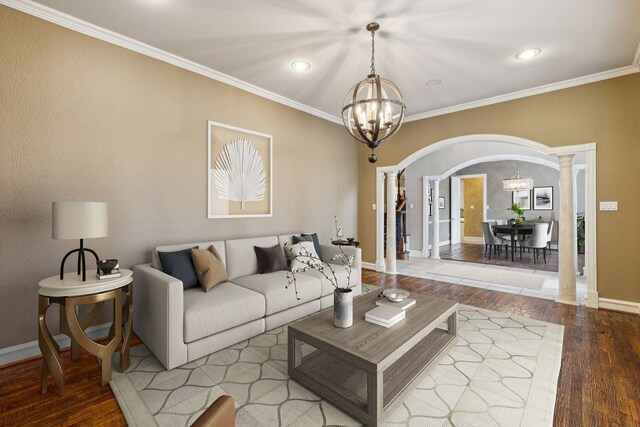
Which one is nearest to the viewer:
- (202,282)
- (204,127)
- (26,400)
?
(26,400)

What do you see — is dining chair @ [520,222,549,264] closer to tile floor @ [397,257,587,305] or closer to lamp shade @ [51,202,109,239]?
tile floor @ [397,257,587,305]

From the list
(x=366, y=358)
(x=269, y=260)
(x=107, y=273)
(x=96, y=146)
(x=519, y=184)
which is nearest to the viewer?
(x=366, y=358)

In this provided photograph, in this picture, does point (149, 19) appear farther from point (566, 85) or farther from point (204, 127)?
point (566, 85)

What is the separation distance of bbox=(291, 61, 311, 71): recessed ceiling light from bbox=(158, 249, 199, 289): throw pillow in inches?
94.5

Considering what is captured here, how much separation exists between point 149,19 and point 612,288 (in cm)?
580

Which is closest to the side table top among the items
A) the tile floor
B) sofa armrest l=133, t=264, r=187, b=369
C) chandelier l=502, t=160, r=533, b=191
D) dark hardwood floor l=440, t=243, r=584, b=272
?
sofa armrest l=133, t=264, r=187, b=369

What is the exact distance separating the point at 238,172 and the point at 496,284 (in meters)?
4.34

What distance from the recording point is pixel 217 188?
3.61 meters

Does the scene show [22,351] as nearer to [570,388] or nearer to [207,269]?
[207,269]

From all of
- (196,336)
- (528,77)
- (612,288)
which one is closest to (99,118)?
(196,336)

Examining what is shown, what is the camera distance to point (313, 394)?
1.95 meters

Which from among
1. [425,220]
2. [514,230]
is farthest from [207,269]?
[514,230]

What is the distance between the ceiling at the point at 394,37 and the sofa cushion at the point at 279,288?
2.42m

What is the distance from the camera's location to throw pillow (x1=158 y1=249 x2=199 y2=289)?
8.89 ft
